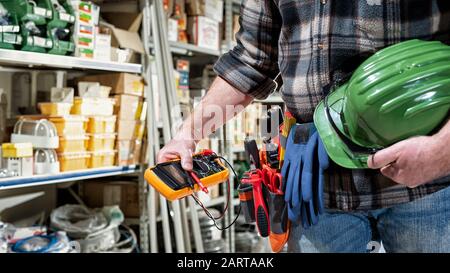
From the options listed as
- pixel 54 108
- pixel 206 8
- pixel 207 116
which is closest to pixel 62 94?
pixel 54 108

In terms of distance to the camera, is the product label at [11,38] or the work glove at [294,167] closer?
the work glove at [294,167]

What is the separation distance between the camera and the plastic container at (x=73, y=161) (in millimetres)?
2112

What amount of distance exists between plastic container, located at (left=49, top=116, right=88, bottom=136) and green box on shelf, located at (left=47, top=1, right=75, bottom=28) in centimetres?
38

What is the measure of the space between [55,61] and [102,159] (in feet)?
1.73

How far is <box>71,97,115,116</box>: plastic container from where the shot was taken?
2.19m

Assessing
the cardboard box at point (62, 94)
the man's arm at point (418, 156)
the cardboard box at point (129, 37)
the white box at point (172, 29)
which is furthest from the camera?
the white box at point (172, 29)

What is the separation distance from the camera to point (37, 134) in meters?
2.01

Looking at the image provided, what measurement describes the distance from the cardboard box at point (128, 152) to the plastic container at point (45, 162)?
388 mm

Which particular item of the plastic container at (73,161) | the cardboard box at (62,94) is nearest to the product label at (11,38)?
the cardboard box at (62,94)

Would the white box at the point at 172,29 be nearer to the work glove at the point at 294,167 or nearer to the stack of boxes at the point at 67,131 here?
the stack of boxes at the point at 67,131

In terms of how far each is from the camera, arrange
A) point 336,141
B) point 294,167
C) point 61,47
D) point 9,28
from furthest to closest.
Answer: point 61,47, point 9,28, point 294,167, point 336,141

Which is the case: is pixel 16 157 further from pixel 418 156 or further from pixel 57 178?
pixel 418 156

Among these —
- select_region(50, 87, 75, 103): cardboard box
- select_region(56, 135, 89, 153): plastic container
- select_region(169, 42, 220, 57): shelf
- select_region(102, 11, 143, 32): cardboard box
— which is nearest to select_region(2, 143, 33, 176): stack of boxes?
select_region(56, 135, 89, 153): plastic container
